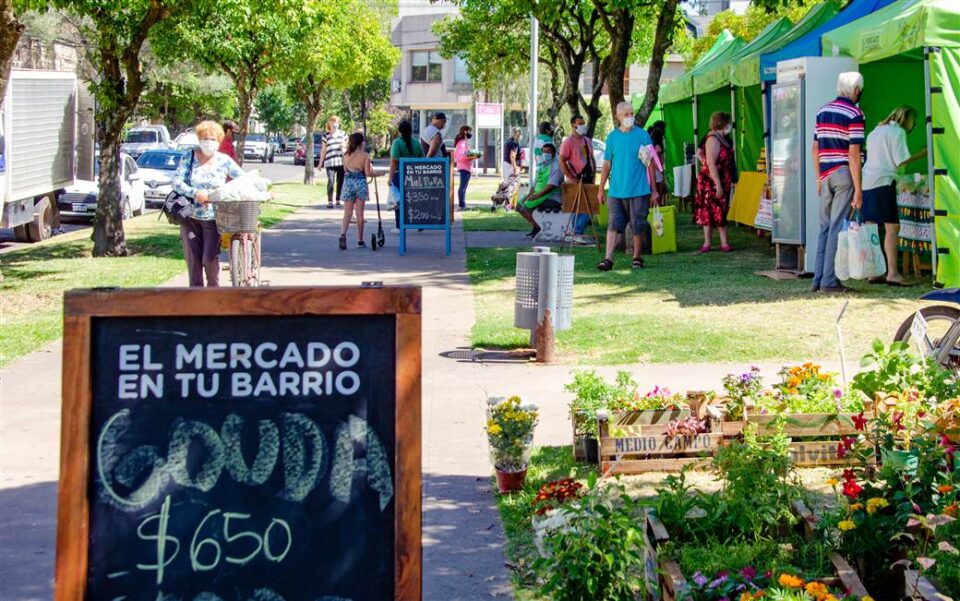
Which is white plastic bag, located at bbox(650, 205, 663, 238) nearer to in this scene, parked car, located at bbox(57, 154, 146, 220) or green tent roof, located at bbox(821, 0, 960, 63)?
green tent roof, located at bbox(821, 0, 960, 63)

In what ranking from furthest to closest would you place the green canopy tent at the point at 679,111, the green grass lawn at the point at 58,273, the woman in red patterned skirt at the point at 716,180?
the green canopy tent at the point at 679,111, the woman in red patterned skirt at the point at 716,180, the green grass lawn at the point at 58,273

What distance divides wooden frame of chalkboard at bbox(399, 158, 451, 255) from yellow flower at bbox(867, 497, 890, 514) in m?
13.0

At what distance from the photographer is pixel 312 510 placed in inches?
136

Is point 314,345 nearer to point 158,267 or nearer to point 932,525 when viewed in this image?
point 932,525

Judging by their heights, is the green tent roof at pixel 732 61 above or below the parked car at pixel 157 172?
above

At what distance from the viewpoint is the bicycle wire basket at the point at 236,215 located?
11641 mm

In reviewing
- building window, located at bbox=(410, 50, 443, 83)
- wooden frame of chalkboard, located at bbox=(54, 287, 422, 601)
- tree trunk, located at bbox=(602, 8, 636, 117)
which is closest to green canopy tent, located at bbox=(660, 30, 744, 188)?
tree trunk, located at bbox=(602, 8, 636, 117)

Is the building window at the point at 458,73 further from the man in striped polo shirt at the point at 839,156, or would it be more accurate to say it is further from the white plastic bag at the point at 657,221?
the man in striped polo shirt at the point at 839,156

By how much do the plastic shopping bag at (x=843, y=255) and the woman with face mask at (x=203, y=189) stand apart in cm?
565

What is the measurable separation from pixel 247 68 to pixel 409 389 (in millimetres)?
33545

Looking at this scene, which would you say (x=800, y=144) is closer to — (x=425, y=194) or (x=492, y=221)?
(x=425, y=194)

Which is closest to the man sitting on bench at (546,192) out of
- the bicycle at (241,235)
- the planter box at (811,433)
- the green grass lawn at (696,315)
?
the green grass lawn at (696,315)

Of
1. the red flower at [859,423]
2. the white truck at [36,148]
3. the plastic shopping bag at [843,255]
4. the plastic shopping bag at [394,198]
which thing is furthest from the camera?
the white truck at [36,148]

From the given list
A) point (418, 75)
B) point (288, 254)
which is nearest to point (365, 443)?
point (288, 254)
